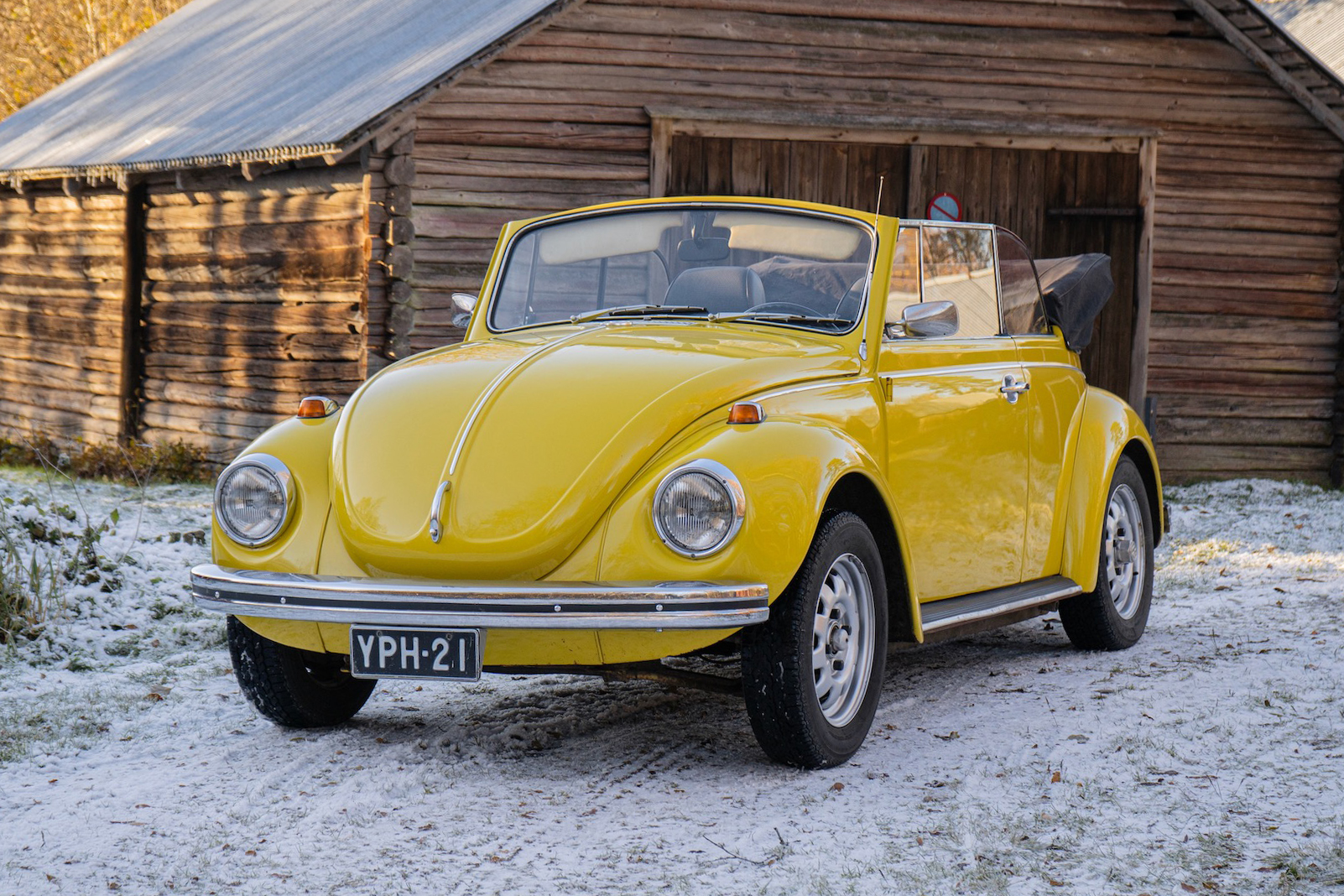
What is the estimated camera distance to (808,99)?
41.7 feet

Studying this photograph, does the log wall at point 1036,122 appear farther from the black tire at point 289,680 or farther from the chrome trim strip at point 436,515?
the chrome trim strip at point 436,515

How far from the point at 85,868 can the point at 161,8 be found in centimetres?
4125

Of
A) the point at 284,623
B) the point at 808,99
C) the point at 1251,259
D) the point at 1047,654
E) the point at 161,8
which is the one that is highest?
the point at 161,8

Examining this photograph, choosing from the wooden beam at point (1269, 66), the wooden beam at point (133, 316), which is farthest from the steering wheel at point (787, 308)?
the wooden beam at point (133, 316)

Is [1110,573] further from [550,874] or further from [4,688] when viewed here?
[4,688]

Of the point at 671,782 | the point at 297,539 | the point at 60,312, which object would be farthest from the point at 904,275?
the point at 60,312

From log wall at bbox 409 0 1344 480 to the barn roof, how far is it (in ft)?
0.89

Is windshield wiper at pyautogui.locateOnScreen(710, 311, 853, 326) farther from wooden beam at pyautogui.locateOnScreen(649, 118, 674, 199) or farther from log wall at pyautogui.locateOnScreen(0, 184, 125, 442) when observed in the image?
log wall at pyautogui.locateOnScreen(0, 184, 125, 442)

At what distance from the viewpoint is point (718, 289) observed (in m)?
5.55

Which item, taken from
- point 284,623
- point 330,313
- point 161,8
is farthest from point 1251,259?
point 161,8

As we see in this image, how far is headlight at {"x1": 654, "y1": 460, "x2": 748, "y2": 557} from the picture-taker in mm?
4199

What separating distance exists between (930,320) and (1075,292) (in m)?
2.51

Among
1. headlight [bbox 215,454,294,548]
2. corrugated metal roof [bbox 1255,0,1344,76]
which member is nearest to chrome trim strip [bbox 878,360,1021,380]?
headlight [bbox 215,454,294,548]

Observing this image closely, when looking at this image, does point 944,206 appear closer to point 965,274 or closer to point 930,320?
point 965,274
